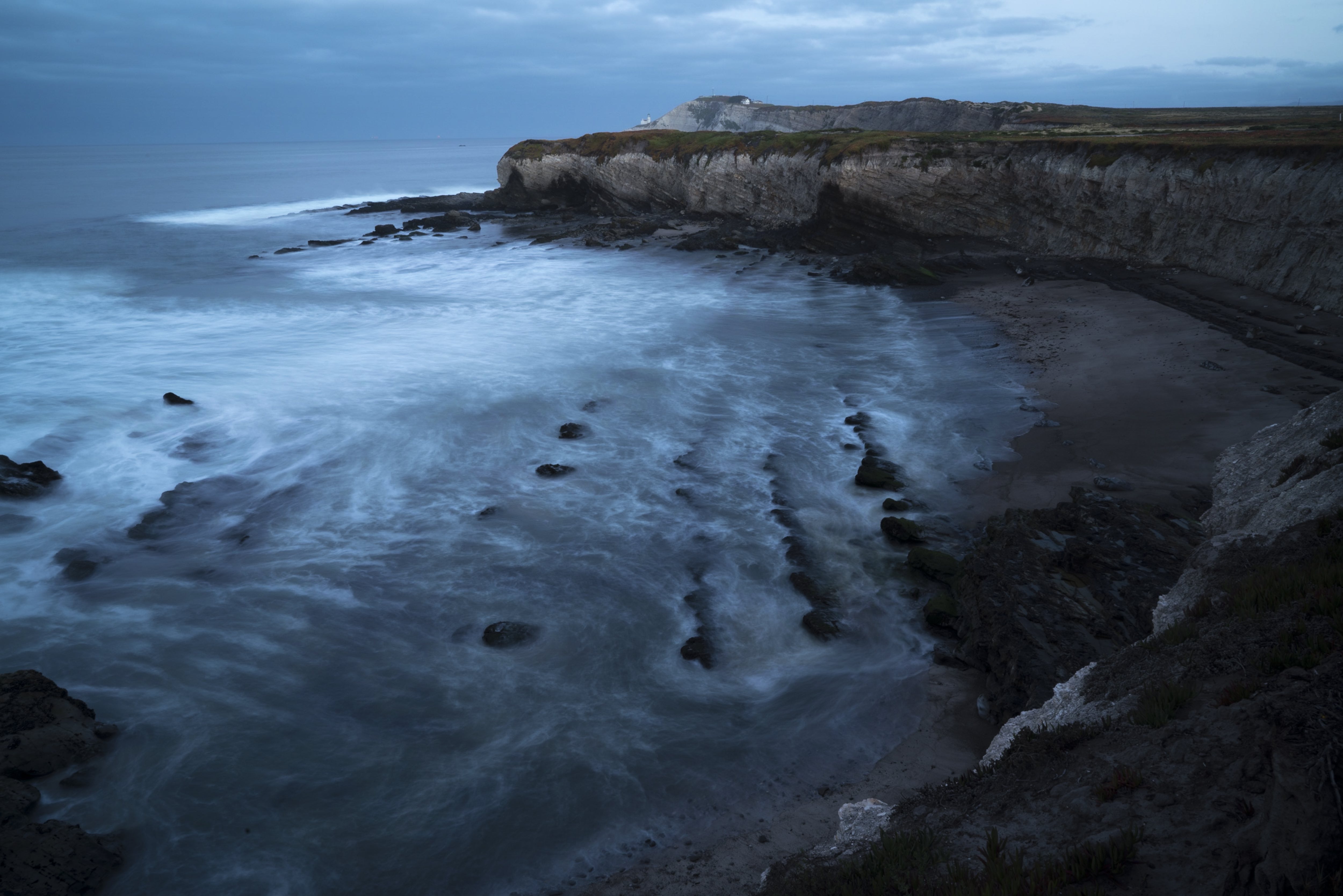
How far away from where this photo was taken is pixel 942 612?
322 inches

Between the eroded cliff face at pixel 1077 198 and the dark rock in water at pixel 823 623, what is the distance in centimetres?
1519

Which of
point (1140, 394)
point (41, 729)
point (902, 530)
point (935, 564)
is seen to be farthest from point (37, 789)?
point (1140, 394)

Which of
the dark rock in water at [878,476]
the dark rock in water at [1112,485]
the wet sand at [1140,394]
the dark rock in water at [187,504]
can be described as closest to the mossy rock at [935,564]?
the wet sand at [1140,394]

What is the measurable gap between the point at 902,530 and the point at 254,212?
61936 mm

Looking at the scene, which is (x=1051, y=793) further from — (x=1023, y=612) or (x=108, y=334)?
(x=108, y=334)

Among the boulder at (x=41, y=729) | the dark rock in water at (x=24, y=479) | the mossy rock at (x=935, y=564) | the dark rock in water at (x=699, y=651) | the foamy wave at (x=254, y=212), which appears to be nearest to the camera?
the boulder at (x=41, y=729)

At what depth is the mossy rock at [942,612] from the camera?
8141mm

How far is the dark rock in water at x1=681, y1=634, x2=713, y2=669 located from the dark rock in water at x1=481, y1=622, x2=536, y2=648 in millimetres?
1815

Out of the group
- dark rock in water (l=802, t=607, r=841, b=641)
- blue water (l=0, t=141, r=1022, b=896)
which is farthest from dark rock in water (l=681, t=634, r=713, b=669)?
dark rock in water (l=802, t=607, r=841, b=641)

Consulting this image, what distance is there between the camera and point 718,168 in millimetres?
38031

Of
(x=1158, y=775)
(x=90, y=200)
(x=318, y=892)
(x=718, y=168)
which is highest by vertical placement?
(x=90, y=200)

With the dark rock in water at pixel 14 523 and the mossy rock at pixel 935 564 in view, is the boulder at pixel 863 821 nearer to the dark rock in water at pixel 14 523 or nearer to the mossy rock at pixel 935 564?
the mossy rock at pixel 935 564

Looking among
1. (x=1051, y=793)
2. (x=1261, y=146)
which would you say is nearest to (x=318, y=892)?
(x=1051, y=793)

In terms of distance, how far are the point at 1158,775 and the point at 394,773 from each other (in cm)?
604
